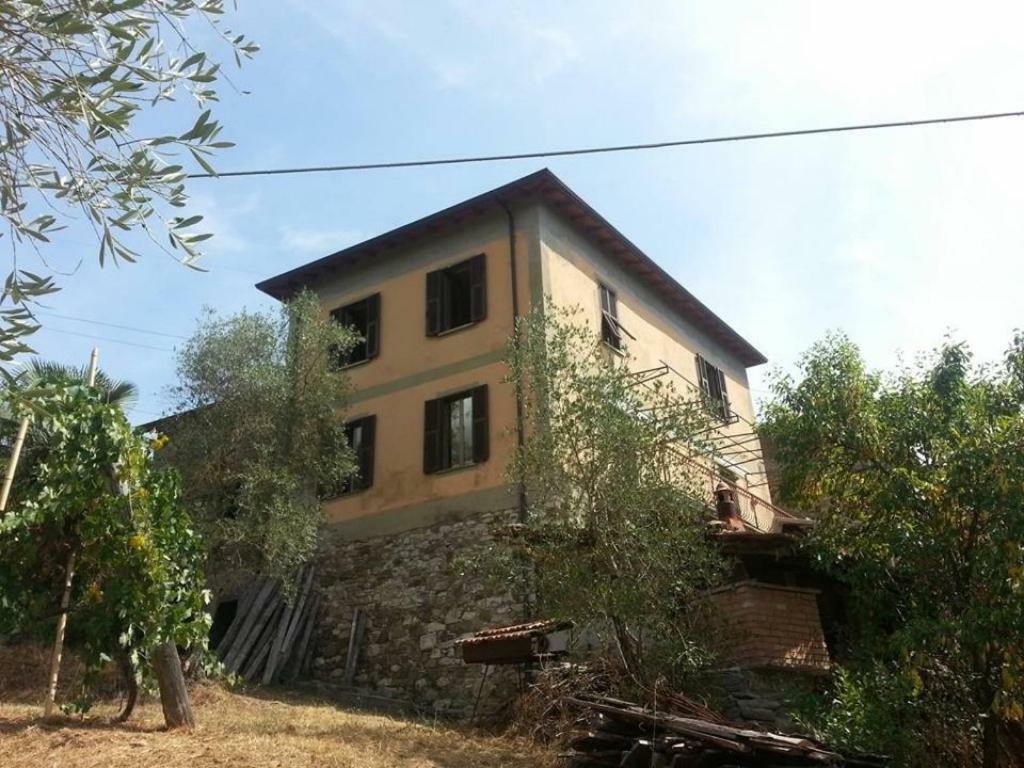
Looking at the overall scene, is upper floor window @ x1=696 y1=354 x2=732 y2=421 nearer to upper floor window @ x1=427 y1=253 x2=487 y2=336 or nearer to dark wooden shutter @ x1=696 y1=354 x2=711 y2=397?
dark wooden shutter @ x1=696 y1=354 x2=711 y2=397

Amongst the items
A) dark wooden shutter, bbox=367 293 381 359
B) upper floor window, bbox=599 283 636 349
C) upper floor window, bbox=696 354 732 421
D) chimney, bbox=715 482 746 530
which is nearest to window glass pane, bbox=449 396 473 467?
dark wooden shutter, bbox=367 293 381 359

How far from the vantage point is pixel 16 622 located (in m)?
6.78

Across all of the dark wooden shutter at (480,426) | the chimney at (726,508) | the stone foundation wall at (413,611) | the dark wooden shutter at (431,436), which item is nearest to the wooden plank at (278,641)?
the stone foundation wall at (413,611)

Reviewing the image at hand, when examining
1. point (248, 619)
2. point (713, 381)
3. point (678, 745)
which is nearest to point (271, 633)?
point (248, 619)

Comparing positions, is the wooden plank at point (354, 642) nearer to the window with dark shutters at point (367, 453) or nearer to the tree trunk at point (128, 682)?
the window with dark shutters at point (367, 453)

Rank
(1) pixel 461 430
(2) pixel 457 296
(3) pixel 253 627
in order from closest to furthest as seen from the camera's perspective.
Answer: (3) pixel 253 627 → (1) pixel 461 430 → (2) pixel 457 296

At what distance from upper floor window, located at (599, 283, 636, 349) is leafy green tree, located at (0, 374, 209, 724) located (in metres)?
8.47

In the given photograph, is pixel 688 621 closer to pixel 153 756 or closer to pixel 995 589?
pixel 995 589

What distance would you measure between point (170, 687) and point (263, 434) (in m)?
5.54

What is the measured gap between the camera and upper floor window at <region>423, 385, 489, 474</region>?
1295cm

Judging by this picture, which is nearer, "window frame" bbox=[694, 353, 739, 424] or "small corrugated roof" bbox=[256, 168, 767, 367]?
"small corrugated roof" bbox=[256, 168, 767, 367]

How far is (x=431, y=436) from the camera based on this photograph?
1352 cm

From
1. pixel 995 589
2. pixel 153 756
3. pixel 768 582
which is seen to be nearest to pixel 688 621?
pixel 768 582

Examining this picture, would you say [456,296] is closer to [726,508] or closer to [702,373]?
[702,373]
